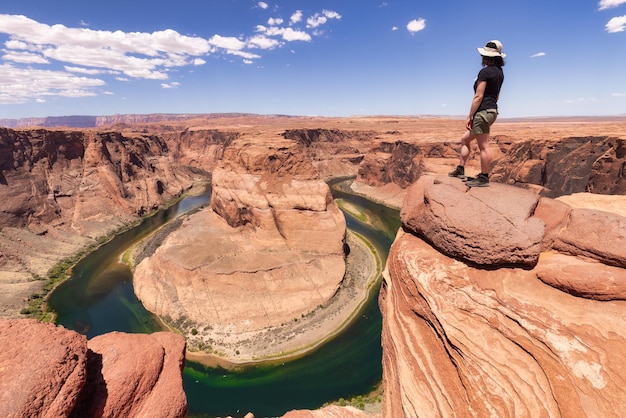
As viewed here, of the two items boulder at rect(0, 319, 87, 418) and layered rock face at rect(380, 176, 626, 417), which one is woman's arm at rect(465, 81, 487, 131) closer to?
layered rock face at rect(380, 176, 626, 417)

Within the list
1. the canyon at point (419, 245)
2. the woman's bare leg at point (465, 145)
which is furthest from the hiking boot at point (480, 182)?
the woman's bare leg at point (465, 145)

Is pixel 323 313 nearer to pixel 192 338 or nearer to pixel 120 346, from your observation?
pixel 192 338

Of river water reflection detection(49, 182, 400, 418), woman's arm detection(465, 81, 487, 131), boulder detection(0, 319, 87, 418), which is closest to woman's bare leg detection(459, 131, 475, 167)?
woman's arm detection(465, 81, 487, 131)

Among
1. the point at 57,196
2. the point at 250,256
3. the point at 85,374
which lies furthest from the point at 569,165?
the point at 57,196

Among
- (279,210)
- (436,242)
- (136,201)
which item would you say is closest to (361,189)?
(279,210)

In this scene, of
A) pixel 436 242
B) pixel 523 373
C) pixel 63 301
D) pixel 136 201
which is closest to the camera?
pixel 523 373

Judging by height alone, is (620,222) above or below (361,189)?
above
